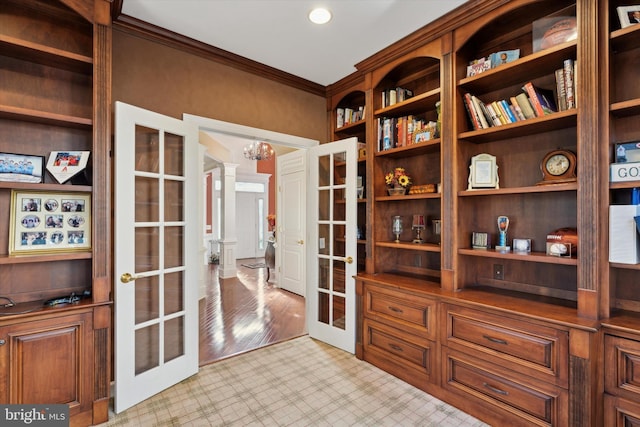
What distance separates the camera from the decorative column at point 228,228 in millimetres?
6793

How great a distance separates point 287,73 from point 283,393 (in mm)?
3198

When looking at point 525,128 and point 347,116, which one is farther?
point 347,116

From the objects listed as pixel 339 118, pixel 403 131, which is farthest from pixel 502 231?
pixel 339 118

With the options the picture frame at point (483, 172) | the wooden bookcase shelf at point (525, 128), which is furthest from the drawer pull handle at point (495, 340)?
the wooden bookcase shelf at point (525, 128)

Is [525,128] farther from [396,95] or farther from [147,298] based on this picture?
[147,298]

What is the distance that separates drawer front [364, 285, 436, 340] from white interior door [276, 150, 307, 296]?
7.26 ft

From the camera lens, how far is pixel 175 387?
8.34ft

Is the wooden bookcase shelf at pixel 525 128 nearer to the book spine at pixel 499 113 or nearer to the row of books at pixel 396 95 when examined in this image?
the book spine at pixel 499 113

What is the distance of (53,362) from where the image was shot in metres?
1.96

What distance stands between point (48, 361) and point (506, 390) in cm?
299

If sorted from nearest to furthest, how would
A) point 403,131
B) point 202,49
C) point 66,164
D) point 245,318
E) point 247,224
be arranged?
point 66,164 < point 202,49 < point 403,131 < point 245,318 < point 247,224

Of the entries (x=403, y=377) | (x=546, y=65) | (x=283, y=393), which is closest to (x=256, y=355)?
(x=283, y=393)

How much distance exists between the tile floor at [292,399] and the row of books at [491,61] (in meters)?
2.61

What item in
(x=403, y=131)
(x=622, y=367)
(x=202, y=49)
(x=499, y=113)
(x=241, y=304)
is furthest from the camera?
(x=241, y=304)
